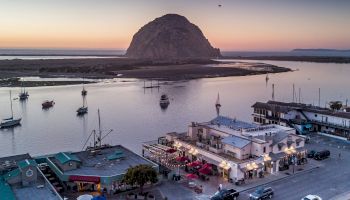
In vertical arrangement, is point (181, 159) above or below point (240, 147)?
below

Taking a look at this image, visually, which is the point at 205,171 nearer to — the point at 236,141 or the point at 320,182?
the point at 236,141

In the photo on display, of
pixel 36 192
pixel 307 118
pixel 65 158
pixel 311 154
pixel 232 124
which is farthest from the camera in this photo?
pixel 307 118

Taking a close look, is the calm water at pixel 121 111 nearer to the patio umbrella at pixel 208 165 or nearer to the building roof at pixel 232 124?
the building roof at pixel 232 124

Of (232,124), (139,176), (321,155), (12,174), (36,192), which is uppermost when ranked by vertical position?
(232,124)

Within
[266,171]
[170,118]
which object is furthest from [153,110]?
[266,171]

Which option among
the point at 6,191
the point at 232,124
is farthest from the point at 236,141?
the point at 6,191

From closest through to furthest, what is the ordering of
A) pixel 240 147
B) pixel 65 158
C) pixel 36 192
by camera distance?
pixel 36 192, pixel 65 158, pixel 240 147
